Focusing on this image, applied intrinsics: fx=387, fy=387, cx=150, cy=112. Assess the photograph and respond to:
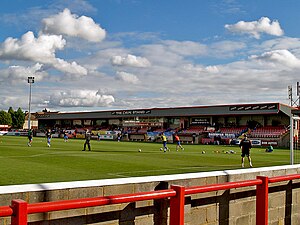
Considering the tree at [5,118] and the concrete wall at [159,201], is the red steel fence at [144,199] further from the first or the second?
the tree at [5,118]

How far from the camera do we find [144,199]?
4.65 meters

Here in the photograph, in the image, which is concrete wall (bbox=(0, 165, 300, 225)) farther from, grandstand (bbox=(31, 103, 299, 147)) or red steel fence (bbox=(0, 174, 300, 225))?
→ grandstand (bbox=(31, 103, 299, 147))

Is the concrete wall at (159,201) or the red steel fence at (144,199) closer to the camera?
Answer: the red steel fence at (144,199)

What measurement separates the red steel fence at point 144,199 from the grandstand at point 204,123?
47.2m

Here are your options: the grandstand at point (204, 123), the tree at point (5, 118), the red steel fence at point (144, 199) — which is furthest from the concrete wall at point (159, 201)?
the tree at point (5, 118)

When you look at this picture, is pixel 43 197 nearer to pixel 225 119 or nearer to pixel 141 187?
pixel 141 187

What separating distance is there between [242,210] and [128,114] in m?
75.4

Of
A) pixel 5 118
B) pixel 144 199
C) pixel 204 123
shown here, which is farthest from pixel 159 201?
pixel 5 118

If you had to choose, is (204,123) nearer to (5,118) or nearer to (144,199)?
(144,199)

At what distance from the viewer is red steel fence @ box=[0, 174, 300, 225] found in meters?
3.58

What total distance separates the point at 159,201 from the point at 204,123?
64427mm

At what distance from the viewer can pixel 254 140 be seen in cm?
5422

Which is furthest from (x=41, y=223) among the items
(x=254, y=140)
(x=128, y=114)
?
(x=128, y=114)

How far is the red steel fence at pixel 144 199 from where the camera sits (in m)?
3.58
